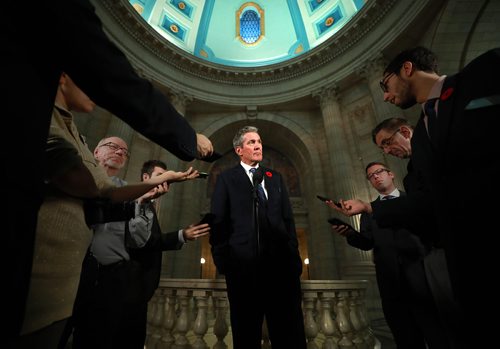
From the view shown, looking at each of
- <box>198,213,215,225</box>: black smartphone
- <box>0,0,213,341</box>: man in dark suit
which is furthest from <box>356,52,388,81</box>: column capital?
<box>0,0,213,341</box>: man in dark suit

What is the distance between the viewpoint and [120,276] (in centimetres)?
177

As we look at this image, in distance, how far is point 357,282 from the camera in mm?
2834

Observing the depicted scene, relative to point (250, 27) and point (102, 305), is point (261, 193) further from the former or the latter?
point (250, 27)

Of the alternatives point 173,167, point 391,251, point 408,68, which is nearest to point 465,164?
point 408,68

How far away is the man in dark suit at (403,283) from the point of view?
199cm

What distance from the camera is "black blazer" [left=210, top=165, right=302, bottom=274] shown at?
178 centimetres

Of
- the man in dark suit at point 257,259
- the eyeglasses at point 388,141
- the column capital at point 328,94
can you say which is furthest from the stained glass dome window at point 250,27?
the man in dark suit at point 257,259

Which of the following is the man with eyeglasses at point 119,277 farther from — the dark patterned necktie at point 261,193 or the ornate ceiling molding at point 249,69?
the ornate ceiling molding at point 249,69

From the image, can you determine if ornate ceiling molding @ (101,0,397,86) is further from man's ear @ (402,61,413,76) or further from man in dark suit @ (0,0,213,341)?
man in dark suit @ (0,0,213,341)

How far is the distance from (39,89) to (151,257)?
6.08 feet

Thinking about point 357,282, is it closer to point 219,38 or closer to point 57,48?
point 57,48

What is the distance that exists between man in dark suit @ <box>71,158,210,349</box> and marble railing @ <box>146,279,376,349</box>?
642 mm

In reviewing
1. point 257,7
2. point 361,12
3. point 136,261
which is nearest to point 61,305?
point 136,261

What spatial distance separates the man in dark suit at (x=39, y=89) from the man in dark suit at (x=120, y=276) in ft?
3.13
